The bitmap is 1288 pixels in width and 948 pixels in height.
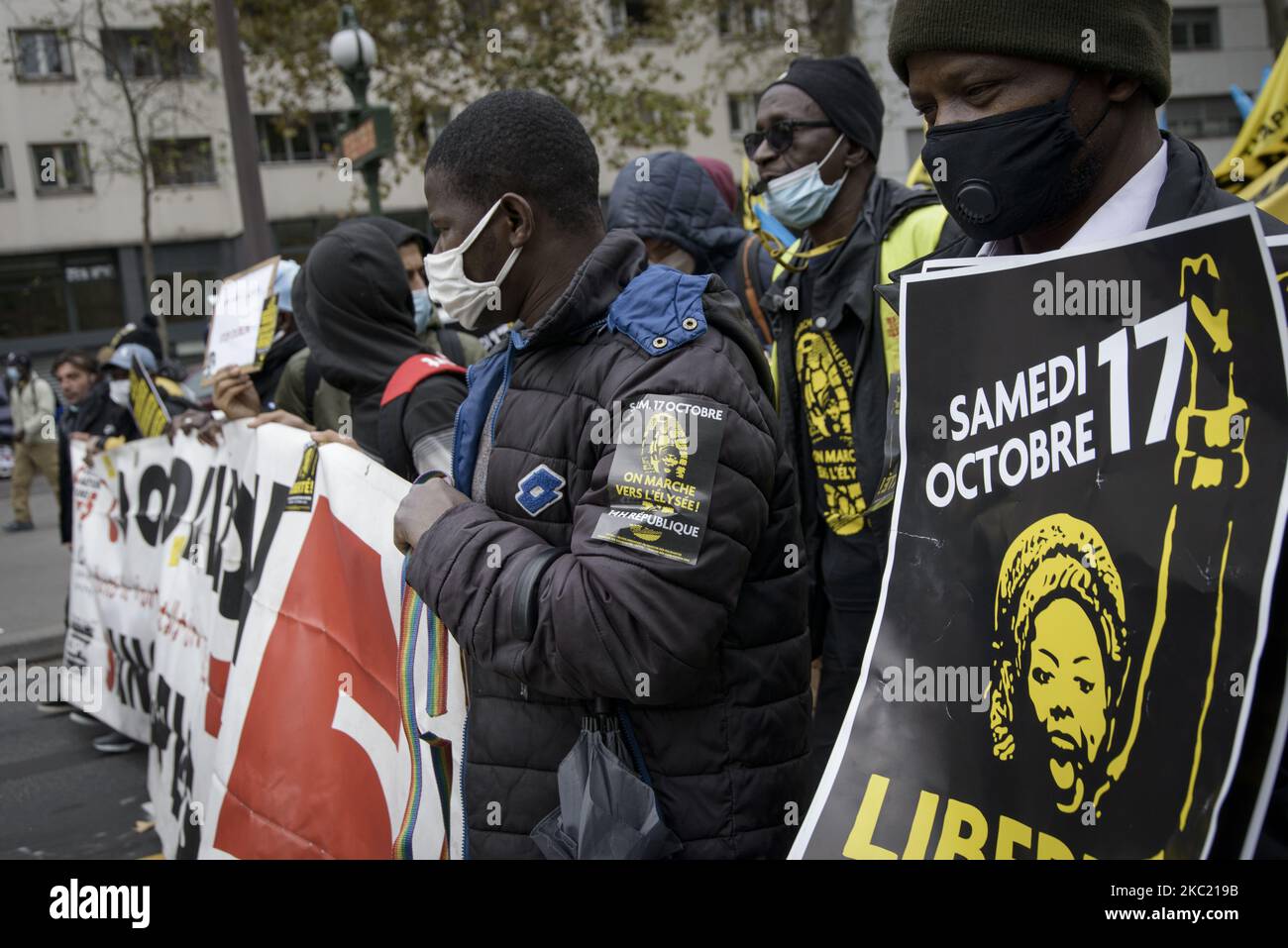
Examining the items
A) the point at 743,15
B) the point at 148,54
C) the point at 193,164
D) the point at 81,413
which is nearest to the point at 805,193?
the point at 81,413

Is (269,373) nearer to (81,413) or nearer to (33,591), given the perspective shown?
(81,413)

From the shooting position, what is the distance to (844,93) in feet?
10.9

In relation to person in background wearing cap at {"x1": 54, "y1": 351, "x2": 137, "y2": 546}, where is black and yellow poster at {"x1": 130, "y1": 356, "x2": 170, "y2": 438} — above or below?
above

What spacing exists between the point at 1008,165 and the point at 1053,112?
9cm

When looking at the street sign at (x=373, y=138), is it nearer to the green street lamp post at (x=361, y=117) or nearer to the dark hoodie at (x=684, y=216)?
the green street lamp post at (x=361, y=117)

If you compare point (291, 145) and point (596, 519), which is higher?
point (291, 145)

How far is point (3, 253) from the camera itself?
29.0 metres

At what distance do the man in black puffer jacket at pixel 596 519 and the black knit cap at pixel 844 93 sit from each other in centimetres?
148

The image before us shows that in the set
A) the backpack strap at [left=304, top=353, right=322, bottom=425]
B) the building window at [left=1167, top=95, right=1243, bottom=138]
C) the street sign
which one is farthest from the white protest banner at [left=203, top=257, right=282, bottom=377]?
the building window at [left=1167, top=95, right=1243, bottom=138]

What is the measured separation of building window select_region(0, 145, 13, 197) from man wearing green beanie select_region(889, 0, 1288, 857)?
3247cm

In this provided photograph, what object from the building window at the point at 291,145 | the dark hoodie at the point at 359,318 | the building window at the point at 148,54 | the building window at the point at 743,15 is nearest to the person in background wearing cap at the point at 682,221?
the dark hoodie at the point at 359,318

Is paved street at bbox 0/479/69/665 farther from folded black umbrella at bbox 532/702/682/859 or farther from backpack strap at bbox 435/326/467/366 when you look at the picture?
folded black umbrella at bbox 532/702/682/859

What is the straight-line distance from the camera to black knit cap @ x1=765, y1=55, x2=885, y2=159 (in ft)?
10.9

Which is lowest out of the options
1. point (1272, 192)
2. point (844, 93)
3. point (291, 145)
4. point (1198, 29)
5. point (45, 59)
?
point (1272, 192)
